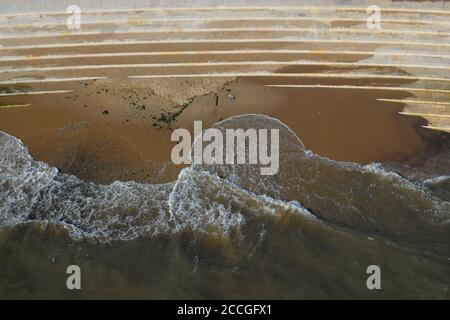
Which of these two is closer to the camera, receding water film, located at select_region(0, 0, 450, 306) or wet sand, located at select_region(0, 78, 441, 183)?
receding water film, located at select_region(0, 0, 450, 306)

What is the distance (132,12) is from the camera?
60.0ft

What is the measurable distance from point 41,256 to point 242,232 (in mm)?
5294

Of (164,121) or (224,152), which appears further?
(164,121)

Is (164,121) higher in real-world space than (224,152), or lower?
higher

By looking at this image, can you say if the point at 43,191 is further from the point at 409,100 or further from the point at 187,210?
the point at 409,100

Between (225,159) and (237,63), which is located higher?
(237,63)

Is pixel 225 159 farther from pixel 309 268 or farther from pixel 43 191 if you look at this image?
pixel 43 191

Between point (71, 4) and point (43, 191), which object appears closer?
point (43, 191)

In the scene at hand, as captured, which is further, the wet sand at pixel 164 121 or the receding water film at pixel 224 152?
the wet sand at pixel 164 121

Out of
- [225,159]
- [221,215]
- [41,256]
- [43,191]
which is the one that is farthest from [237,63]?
[41,256]

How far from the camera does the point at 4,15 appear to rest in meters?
18.1
